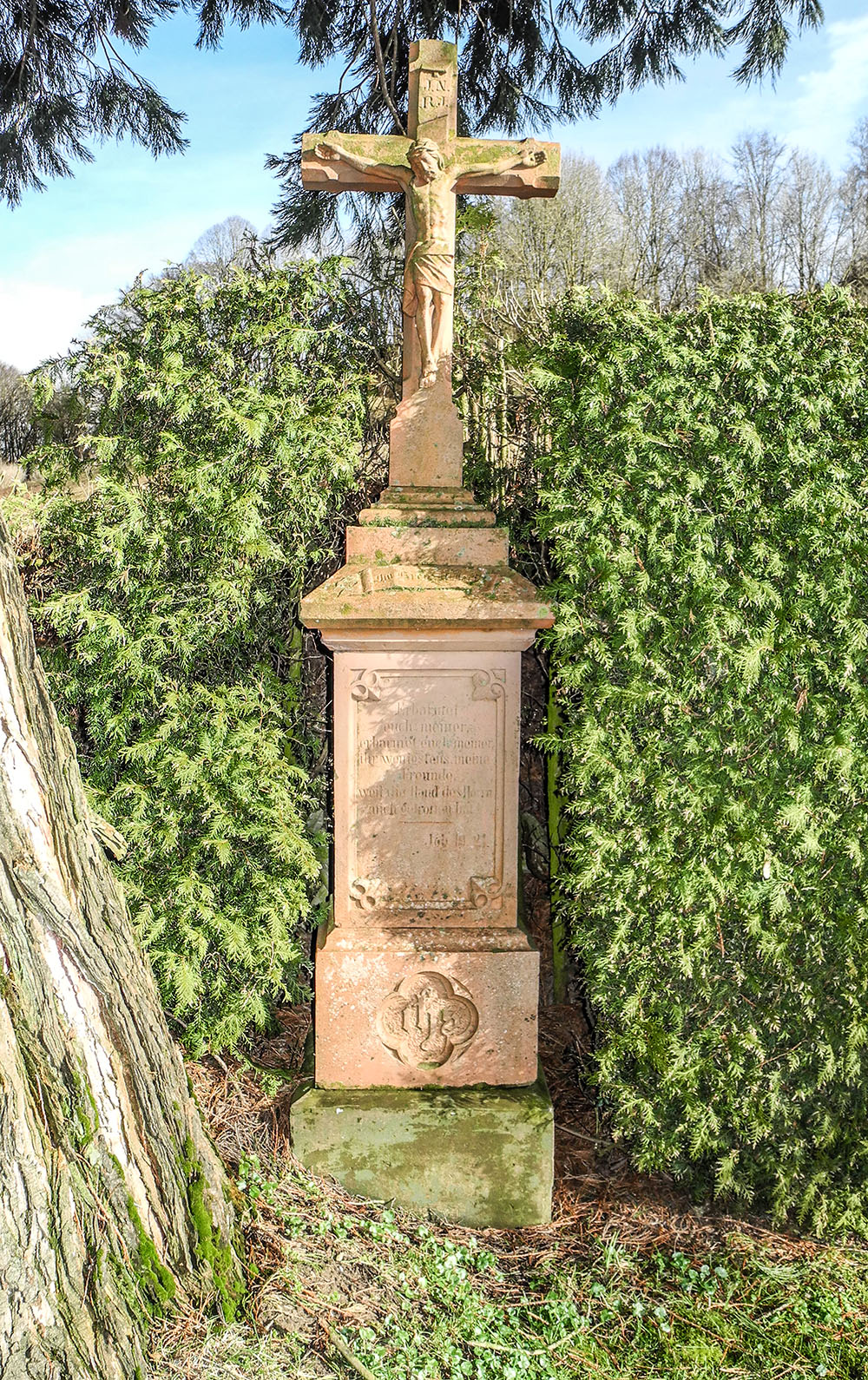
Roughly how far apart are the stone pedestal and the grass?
0.19 meters

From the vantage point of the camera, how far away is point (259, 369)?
11.8ft

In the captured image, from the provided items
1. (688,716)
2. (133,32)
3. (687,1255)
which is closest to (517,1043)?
(687,1255)

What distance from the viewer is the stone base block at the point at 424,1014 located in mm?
3197

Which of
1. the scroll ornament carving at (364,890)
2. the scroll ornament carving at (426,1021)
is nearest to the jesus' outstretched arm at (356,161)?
the scroll ornament carving at (364,890)

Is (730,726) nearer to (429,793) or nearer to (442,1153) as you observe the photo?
(429,793)

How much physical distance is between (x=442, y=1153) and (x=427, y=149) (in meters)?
3.50

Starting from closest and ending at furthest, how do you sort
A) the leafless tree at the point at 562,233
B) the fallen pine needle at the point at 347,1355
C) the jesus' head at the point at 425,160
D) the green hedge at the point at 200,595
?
the fallen pine needle at the point at 347,1355 → the jesus' head at the point at 425,160 → the green hedge at the point at 200,595 → the leafless tree at the point at 562,233

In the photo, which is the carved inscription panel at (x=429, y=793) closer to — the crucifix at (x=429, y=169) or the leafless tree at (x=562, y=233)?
the crucifix at (x=429, y=169)

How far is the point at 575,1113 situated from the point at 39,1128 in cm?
240

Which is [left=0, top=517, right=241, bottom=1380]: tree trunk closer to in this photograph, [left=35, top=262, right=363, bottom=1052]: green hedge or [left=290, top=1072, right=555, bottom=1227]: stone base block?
[left=290, top=1072, right=555, bottom=1227]: stone base block

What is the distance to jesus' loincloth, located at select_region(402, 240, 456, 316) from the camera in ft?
10.6

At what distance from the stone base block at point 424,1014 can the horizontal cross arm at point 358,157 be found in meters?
2.75

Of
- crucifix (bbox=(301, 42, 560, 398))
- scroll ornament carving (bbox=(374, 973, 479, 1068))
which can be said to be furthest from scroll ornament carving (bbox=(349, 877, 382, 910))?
crucifix (bbox=(301, 42, 560, 398))

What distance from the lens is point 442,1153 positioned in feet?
10.2
